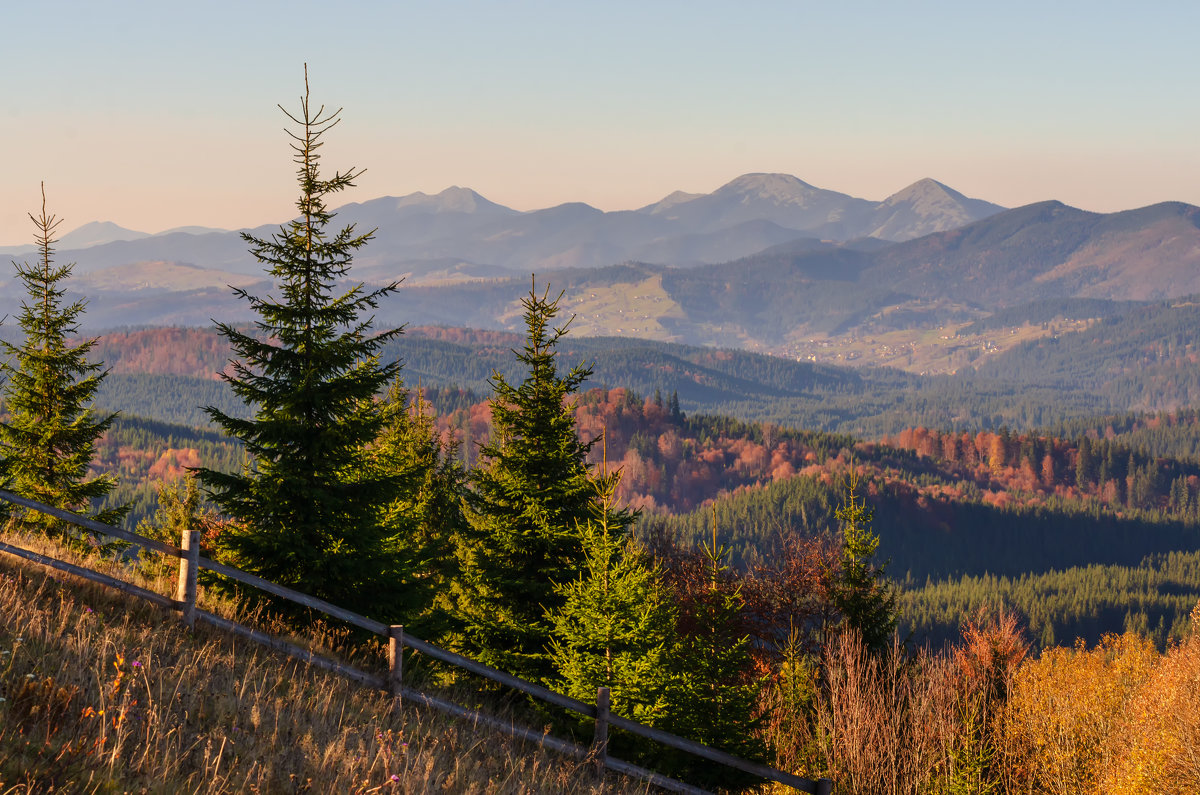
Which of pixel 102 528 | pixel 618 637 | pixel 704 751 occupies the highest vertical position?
pixel 102 528

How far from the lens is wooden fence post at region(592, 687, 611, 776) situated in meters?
12.0

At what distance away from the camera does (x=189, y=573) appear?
11492 mm

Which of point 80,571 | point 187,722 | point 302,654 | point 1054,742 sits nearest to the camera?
point 187,722

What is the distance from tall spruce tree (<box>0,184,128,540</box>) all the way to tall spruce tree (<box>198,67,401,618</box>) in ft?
34.0

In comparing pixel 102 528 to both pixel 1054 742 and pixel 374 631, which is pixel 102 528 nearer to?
pixel 374 631

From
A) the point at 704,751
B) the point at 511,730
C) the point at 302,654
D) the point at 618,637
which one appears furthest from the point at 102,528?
the point at 618,637

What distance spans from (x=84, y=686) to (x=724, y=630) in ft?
41.9

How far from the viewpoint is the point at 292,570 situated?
56.9 feet

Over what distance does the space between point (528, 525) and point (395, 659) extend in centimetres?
986

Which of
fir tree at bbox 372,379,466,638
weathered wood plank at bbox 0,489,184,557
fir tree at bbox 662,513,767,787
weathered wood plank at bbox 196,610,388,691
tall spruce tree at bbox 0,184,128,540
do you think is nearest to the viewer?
weathered wood plank at bbox 0,489,184,557

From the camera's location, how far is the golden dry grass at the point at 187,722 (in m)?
7.13

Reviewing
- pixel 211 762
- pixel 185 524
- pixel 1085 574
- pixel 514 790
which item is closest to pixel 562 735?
pixel 514 790

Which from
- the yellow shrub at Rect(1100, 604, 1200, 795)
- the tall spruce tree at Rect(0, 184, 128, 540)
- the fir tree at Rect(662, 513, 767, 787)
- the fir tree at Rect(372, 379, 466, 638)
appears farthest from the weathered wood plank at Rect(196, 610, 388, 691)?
the yellow shrub at Rect(1100, 604, 1200, 795)

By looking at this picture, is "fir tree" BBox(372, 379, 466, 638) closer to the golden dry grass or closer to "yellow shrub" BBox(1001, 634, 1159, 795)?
the golden dry grass
